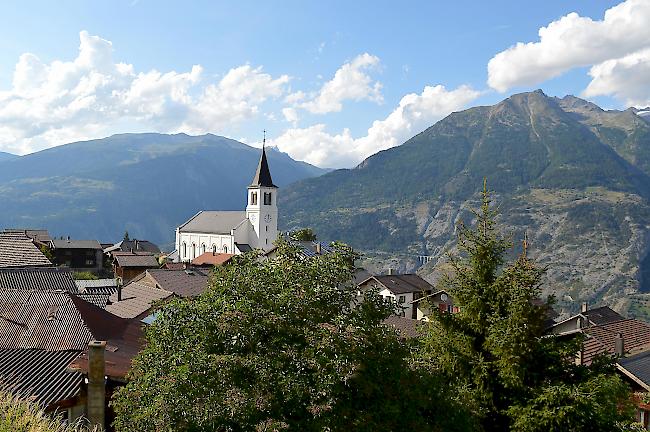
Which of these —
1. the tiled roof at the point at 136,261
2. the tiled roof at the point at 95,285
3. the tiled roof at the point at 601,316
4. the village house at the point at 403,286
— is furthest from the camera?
the tiled roof at the point at 136,261

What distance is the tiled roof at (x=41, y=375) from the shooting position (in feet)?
56.7

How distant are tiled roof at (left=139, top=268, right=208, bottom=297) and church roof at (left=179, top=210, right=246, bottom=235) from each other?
209 ft

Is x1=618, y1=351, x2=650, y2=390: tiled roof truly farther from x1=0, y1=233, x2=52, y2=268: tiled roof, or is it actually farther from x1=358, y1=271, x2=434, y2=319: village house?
x1=0, y1=233, x2=52, y2=268: tiled roof

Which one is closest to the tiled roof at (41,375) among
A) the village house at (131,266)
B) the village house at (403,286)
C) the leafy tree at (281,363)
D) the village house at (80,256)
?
the leafy tree at (281,363)

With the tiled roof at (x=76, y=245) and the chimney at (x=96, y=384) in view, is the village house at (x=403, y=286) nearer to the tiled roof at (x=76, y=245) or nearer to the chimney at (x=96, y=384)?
the chimney at (x=96, y=384)

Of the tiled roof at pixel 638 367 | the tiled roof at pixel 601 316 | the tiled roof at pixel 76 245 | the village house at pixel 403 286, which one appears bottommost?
the tiled roof at pixel 601 316

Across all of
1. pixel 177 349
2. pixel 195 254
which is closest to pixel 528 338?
pixel 177 349

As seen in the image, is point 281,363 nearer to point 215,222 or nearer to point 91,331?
point 91,331

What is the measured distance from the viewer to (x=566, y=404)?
12.5 meters

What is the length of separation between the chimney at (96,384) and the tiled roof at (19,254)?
29.0 m

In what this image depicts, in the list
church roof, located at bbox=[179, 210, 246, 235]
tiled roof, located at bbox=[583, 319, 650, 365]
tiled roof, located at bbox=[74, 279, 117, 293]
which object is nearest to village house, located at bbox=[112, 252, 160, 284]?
tiled roof, located at bbox=[74, 279, 117, 293]

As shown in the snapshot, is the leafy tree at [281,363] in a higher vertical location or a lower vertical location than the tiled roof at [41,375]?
higher

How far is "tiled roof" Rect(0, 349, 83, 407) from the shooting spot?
17281mm

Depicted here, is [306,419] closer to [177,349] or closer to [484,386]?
[177,349]
